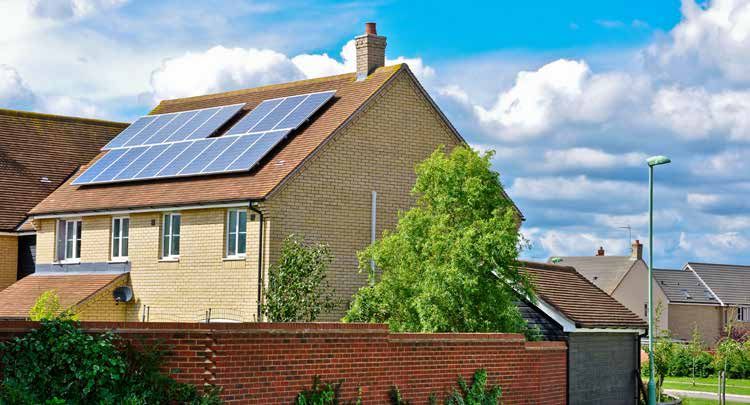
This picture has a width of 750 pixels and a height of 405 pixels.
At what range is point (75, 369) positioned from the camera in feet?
45.8

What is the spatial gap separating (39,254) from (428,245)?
51.5ft

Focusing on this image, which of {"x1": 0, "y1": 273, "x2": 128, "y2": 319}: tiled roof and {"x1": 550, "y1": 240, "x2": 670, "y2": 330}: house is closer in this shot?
{"x1": 0, "y1": 273, "x2": 128, "y2": 319}: tiled roof

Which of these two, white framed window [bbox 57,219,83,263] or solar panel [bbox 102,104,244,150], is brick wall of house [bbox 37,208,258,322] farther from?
solar panel [bbox 102,104,244,150]

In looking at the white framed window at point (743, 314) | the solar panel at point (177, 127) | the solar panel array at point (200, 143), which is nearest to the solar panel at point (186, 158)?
the solar panel array at point (200, 143)

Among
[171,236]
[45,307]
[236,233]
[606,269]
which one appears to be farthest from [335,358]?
[606,269]

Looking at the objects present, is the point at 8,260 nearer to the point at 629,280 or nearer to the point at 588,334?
the point at 588,334

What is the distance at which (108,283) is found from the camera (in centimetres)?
3212

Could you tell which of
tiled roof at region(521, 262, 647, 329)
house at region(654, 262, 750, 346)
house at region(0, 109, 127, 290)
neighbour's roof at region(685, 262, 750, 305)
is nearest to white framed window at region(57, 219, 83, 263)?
house at region(0, 109, 127, 290)

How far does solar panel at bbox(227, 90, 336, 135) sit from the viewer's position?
3256 centimetres

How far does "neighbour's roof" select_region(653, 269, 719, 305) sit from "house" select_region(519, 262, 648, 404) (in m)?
57.8

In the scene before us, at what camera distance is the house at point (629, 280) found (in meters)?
82.9

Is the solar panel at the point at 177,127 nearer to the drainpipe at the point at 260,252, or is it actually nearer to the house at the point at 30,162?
the house at the point at 30,162

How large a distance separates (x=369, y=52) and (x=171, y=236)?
8.78 metres

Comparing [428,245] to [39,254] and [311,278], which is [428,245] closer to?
[311,278]
